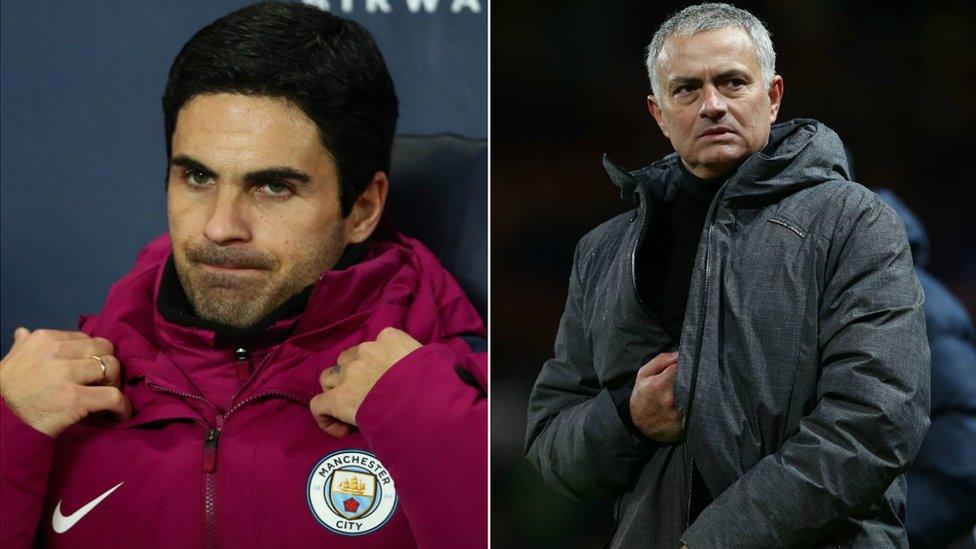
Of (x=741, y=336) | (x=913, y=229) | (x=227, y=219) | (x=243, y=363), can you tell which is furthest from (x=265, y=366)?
(x=913, y=229)

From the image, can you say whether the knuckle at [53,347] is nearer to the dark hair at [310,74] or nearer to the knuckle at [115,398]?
the knuckle at [115,398]

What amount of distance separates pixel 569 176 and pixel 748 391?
368 mm

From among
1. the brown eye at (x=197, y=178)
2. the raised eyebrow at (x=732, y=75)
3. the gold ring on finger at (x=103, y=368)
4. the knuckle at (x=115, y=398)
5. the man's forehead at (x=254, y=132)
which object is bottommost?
the knuckle at (x=115, y=398)

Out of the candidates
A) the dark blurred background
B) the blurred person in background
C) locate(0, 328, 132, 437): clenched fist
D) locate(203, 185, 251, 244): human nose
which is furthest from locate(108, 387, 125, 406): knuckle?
the blurred person in background

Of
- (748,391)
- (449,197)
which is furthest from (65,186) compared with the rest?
(748,391)

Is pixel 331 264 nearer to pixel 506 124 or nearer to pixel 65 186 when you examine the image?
pixel 506 124

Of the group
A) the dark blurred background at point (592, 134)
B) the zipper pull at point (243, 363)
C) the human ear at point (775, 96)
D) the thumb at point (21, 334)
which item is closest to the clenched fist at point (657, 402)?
the dark blurred background at point (592, 134)

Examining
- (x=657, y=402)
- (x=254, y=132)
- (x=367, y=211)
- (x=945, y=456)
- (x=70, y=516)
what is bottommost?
(x=70, y=516)

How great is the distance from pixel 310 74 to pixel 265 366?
360 mm

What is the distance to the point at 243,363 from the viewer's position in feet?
4.70

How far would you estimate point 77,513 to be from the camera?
4.67 ft

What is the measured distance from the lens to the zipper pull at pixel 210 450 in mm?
1382

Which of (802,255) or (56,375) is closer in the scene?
(802,255)

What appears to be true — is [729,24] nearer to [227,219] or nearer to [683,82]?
[683,82]
